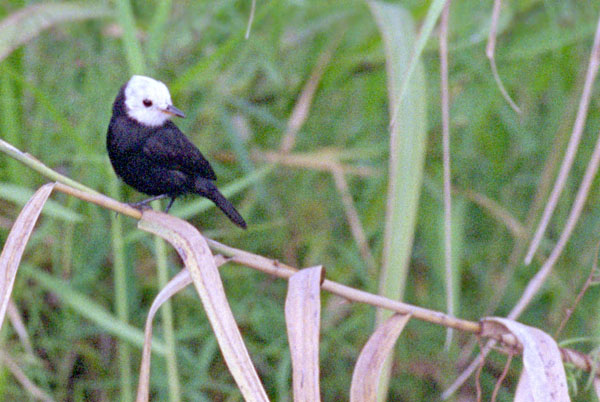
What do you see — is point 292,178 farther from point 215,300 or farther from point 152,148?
point 215,300

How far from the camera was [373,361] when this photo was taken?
56.2 inches

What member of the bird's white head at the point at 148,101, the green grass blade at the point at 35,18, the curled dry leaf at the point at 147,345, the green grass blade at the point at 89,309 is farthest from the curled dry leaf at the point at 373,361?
the green grass blade at the point at 35,18

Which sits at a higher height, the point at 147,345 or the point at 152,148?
the point at 152,148

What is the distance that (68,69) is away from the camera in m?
2.53

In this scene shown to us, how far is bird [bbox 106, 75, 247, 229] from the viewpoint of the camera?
1.99 meters

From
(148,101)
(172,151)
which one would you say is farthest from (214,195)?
(148,101)

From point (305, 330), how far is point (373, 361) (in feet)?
0.48

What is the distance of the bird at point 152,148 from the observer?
199 cm

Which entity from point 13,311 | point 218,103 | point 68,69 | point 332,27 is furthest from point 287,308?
point 332,27

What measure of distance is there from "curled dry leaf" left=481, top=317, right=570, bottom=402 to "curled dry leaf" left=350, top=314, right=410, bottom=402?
0.69 ft

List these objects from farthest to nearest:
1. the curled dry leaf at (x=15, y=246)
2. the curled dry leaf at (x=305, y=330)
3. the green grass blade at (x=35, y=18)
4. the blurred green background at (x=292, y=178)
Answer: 1. the blurred green background at (x=292, y=178)
2. the green grass blade at (x=35, y=18)
3. the curled dry leaf at (x=305, y=330)
4. the curled dry leaf at (x=15, y=246)

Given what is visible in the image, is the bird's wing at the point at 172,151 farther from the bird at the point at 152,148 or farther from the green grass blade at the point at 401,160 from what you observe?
the green grass blade at the point at 401,160

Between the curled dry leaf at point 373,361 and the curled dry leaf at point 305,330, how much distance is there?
10 cm

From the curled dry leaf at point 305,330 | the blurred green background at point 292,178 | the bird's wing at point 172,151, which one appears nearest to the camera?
the curled dry leaf at point 305,330
